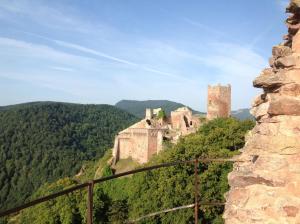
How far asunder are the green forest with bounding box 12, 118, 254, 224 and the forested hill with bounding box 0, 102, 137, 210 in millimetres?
45005

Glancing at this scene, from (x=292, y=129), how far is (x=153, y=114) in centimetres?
4936

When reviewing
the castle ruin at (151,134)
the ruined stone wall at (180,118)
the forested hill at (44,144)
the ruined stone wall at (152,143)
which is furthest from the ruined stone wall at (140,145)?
the forested hill at (44,144)

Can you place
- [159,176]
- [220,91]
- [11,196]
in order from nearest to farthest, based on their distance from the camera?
[159,176]
[220,91]
[11,196]

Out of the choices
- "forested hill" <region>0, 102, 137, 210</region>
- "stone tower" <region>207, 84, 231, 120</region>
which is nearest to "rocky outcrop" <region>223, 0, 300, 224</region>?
"stone tower" <region>207, 84, 231, 120</region>

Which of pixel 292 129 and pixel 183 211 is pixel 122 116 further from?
pixel 292 129

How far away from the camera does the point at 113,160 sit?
49.5 meters

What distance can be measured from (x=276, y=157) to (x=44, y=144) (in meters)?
108

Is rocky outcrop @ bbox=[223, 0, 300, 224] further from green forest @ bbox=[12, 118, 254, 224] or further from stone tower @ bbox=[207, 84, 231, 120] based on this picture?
stone tower @ bbox=[207, 84, 231, 120]

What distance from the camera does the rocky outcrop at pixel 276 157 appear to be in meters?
4.25

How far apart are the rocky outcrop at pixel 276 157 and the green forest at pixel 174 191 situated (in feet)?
53.8

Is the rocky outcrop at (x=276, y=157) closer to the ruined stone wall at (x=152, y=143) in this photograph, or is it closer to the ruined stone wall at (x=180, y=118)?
the ruined stone wall at (x=180, y=118)

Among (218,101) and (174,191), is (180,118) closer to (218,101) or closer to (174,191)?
(218,101)

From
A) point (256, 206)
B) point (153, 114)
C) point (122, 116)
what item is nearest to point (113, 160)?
point (153, 114)

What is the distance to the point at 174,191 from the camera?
23234 mm
